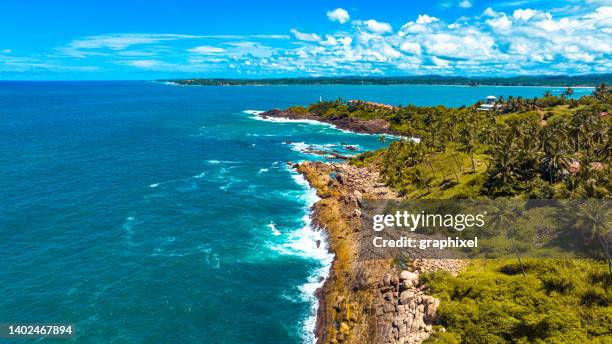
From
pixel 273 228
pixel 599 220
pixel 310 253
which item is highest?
pixel 599 220

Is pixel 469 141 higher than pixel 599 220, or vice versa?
pixel 469 141

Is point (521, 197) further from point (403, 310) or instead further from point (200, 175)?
point (200, 175)

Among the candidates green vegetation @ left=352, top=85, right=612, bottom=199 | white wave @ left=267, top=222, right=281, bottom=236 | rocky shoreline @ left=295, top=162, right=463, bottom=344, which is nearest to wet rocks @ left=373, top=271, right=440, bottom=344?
rocky shoreline @ left=295, top=162, right=463, bottom=344

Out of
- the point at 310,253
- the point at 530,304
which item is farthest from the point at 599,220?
the point at 310,253

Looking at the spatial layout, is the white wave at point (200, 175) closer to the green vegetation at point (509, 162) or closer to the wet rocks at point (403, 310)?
the green vegetation at point (509, 162)

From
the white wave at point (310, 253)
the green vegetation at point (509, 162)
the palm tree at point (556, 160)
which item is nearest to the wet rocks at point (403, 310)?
the white wave at point (310, 253)

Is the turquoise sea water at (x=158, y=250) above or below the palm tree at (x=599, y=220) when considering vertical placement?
below

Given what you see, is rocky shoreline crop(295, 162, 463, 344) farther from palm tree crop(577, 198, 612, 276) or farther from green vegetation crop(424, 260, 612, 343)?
palm tree crop(577, 198, 612, 276)
